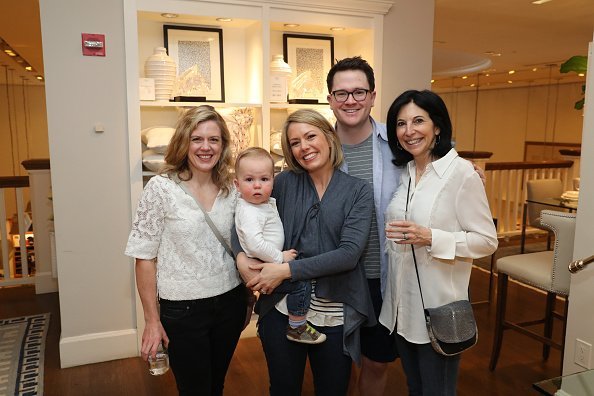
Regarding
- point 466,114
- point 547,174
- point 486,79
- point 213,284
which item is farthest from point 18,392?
point 466,114

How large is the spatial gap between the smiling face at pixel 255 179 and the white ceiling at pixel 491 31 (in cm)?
328

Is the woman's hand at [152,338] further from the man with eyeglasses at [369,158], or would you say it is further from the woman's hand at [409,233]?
the woman's hand at [409,233]

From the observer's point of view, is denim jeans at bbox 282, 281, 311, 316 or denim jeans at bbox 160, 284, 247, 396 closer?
denim jeans at bbox 282, 281, 311, 316

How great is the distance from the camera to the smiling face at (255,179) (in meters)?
1.66

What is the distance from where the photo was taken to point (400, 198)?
1.79 m

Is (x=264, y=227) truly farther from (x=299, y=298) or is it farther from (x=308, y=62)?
(x=308, y=62)

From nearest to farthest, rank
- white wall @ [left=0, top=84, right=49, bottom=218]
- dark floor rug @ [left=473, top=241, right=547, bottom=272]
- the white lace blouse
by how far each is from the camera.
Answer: the white lace blouse, dark floor rug @ [left=473, top=241, right=547, bottom=272], white wall @ [left=0, top=84, right=49, bottom=218]

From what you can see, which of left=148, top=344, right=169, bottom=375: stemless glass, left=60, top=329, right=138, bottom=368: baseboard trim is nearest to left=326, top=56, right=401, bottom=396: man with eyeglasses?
left=148, top=344, right=169, bottom=375: stemless glass

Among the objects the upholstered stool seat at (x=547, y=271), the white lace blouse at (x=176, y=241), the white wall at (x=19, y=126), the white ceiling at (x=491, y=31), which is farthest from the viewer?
the white wall at (x=19, y=126)

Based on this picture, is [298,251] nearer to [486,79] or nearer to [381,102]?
[381,102]

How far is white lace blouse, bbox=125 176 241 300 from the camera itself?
1676 millimetres

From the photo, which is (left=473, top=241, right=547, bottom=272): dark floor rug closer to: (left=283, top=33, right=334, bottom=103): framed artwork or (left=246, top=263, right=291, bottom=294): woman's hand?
(left=283, top=33, right=334, bottom=103): framed artwork

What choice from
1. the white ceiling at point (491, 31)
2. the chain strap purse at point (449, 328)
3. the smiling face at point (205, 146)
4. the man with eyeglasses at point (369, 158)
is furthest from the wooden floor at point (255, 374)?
the white ceiling at point (491, 31)

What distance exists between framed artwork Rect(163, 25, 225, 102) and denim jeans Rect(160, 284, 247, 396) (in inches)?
68.0
